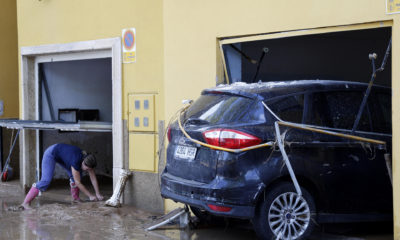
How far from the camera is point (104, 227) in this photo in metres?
7.98

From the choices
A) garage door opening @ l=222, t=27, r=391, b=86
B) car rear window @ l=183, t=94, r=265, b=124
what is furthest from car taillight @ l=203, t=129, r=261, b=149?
garage door opening @ l=222, t=27, r=391, b=86

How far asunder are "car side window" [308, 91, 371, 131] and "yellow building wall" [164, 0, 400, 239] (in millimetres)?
523

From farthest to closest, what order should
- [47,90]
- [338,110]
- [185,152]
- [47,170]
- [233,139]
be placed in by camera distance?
1. [47,90]
2. [47,170]
3. [338,110]
4. [185,152]
5. [233,139]

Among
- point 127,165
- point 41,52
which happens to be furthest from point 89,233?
point 41,52

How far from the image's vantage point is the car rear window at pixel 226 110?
621 centimetres

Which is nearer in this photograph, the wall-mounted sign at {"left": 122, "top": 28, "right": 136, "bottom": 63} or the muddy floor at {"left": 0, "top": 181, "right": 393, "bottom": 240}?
the muddy floor at {"left": 0, "top": 181, "right": 393, "bottom": 240}

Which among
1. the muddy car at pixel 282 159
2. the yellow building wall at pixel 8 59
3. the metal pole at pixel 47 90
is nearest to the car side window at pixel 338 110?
the muddy car at pixel 282 159

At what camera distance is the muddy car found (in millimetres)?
6039

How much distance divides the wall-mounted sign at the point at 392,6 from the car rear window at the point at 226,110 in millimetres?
1849

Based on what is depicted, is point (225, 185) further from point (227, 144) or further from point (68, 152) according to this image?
point (68, 152)

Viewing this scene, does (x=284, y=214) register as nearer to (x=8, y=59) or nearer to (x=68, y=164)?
(x=68, y=164)

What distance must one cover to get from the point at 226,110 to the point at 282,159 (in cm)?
84

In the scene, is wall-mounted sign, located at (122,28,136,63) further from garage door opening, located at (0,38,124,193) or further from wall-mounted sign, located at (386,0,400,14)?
wall-mounted sign, located at (386,0,400,14)

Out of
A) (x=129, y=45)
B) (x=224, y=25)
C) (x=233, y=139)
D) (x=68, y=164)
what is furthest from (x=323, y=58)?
(x=233, y=139)
